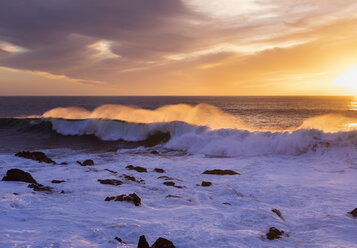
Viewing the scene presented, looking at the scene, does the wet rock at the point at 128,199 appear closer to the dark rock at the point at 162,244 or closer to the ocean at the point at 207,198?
the ocean at the point at 207,198

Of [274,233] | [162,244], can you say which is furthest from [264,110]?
[162,244]

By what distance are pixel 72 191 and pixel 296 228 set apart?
6938 millimetres

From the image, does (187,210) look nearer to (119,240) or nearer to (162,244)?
(119,240)

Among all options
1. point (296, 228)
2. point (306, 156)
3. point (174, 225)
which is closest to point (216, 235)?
point (174, 225)

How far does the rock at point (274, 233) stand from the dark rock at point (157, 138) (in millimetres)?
20835

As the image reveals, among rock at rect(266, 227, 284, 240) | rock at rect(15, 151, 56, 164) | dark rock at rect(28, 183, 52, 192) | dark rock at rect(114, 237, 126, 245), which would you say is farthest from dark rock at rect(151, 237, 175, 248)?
rock at rect(15, 151, 56, 164)

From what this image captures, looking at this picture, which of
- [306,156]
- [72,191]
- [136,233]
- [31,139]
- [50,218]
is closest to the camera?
[136,233]

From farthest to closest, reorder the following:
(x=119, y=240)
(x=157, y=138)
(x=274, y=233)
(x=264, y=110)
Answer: (x=264, y=110)
(x=157, y=138)
(x=274, y=233)
(x=119, y=240)

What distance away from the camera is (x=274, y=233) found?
6000 millimetres

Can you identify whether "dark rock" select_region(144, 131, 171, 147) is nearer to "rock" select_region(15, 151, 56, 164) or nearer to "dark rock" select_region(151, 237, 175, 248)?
"rock" select_region(15, 151, 56, 164)

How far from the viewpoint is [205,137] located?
75.4 ft

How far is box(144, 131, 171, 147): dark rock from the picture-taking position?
2725 centimetres

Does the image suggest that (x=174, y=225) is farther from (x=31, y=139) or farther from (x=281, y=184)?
(x=31, y=139)

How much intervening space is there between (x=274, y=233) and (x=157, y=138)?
2317 centimetres
